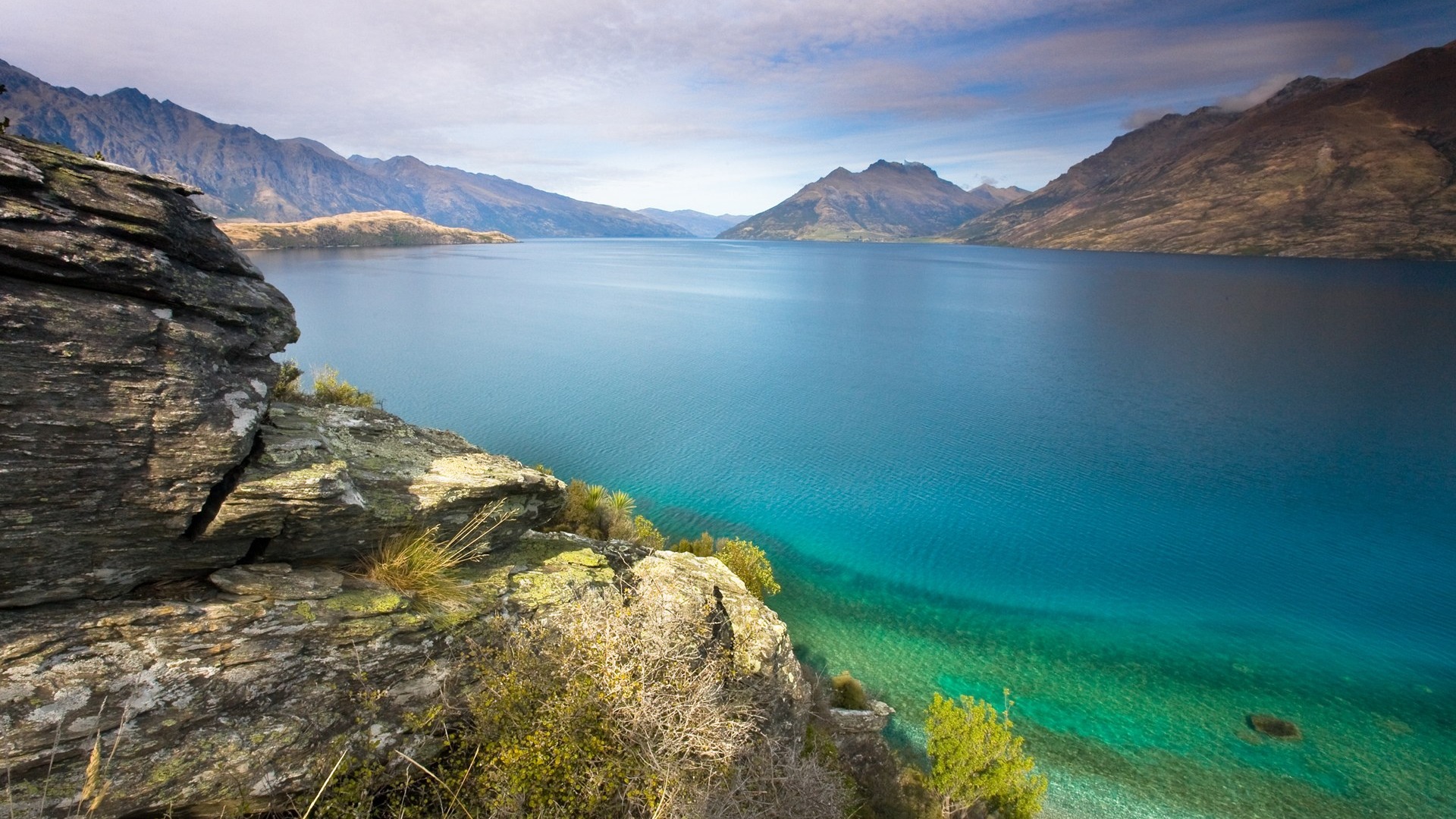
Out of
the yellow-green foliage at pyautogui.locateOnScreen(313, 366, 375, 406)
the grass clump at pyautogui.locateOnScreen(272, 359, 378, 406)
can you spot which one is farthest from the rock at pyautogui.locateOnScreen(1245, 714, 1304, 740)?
A: the yellow-green foliage at pyautogui.locateOnScreen(313, 366, 375, 406)

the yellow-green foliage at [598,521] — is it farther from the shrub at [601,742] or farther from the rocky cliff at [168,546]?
the shrub at [601,742]

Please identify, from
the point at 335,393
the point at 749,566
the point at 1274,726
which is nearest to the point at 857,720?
the point at 749,566

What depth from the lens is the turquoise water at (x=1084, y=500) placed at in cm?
2194

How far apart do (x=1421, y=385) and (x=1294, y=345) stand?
59.4 ft

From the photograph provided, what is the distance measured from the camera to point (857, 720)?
1942 cm

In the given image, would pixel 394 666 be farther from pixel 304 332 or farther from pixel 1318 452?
pixel 304 332

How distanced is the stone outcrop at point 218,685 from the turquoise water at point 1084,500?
18.3m

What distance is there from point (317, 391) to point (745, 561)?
1833 cm

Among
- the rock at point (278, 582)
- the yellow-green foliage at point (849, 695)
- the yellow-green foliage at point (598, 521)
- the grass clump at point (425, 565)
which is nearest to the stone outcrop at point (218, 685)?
the rock at point (278, 582)

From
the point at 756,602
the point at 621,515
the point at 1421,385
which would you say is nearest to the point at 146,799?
the point at 756,602

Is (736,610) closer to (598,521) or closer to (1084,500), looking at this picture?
(598,521)

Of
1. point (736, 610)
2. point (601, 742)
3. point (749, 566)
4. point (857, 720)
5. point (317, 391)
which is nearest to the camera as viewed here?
point (601, 742)

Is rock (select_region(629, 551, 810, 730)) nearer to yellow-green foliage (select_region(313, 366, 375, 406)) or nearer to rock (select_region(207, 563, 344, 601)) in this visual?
rock (select_region(207, 563, 344, 601))

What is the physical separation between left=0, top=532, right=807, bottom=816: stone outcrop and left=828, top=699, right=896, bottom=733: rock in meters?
12.4
